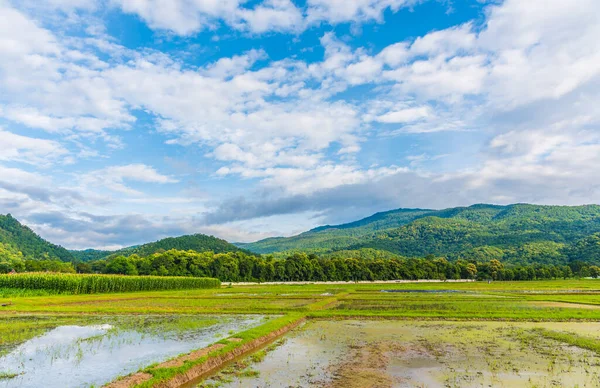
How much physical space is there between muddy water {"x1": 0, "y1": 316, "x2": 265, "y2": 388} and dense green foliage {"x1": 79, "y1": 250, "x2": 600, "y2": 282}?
281ft

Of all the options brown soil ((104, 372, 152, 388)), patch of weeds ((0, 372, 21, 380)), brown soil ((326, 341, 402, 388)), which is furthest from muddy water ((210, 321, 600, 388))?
patch of weeds ((0, 372, 21, 380))

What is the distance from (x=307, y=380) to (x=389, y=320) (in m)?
17.1

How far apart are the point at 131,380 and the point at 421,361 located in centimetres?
1086

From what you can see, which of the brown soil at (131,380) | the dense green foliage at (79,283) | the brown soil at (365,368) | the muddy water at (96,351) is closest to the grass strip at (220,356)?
the brown soil at (131,380)

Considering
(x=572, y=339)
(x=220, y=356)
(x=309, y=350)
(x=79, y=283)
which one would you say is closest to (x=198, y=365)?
(x=220, y=356)

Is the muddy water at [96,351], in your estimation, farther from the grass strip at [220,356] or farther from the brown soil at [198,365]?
the grass strip at [220,356]

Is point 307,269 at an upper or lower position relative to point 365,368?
upper

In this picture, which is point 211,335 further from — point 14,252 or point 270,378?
point 14,252

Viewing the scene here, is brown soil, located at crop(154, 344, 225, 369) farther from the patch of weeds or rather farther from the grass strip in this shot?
the patch of weeds

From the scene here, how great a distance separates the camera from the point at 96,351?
17.5 meters

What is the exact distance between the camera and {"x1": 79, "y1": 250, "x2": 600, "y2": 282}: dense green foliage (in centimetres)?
10912

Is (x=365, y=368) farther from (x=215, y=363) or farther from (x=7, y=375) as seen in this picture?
(x=7, y=375)

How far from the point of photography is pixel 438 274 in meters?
124

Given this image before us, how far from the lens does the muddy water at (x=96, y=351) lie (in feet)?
43.3
